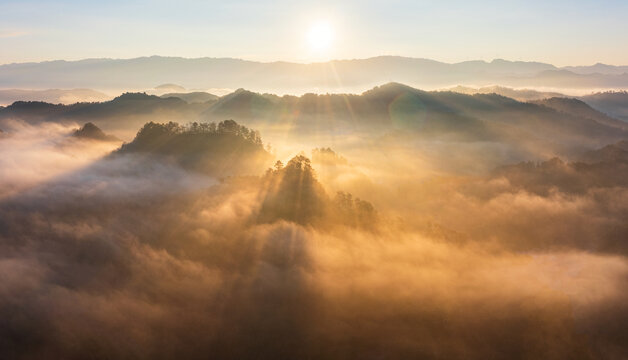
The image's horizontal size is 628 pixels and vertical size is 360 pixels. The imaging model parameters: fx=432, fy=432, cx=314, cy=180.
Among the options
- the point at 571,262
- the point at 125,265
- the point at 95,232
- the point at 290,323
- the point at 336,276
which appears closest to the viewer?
the point at 290,323

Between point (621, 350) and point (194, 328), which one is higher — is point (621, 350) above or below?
below

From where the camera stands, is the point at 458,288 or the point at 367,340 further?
the point at 458,288

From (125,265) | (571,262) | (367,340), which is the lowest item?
(571,262)

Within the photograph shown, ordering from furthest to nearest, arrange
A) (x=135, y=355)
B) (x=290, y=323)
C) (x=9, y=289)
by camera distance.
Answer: (x=290, y=323) < (x=9, y=289) < (x=135, y=355)

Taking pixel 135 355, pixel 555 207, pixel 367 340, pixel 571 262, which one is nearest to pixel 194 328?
pixel 135 355

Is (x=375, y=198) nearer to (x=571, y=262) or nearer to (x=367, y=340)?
(x=571, y=262)

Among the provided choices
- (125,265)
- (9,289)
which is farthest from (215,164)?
(9,289)

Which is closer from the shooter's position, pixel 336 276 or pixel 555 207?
pixel 336 276

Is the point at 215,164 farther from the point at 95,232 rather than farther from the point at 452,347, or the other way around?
the point at 452,347

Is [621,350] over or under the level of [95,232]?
under
